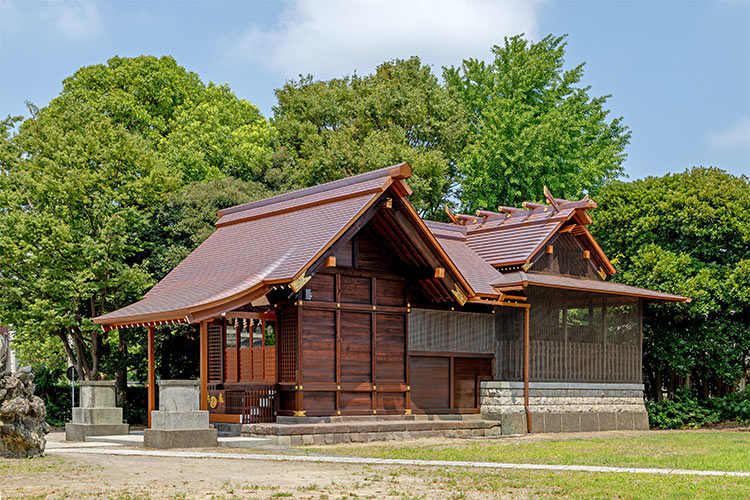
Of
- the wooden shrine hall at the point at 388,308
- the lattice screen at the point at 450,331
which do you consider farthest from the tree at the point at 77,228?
the lattice screen at the point at 450,331

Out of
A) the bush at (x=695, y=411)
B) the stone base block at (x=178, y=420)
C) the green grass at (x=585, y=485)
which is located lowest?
the bush at (x=695, y=411)

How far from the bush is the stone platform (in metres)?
8.83

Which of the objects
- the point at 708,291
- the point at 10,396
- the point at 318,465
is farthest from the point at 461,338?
the point at 10,396

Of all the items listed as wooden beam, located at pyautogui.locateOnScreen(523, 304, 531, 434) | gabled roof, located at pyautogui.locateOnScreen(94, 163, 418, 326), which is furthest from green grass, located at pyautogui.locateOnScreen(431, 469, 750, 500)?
wooden beam, located at pyautogui.locateOnScreen(523, 304, 531, 434)

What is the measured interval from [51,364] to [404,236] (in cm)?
3499

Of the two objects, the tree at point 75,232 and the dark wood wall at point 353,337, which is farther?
the tree at point 75,232

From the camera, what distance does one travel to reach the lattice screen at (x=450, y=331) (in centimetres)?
2575

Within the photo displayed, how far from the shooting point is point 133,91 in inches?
1937

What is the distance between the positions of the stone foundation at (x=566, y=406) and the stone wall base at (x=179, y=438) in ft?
34.3

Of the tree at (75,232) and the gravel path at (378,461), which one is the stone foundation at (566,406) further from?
the tree at (75,232)

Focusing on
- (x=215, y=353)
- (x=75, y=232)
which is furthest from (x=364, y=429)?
(x=75, y=232)

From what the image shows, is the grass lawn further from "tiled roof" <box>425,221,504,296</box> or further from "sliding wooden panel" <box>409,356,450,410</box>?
"tiled roof" <box>425,221,504,296</box>

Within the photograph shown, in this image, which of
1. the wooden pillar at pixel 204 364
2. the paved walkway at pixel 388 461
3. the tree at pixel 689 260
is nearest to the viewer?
the paved walkway at pixel 388 461

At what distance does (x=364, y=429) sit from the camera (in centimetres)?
2272
